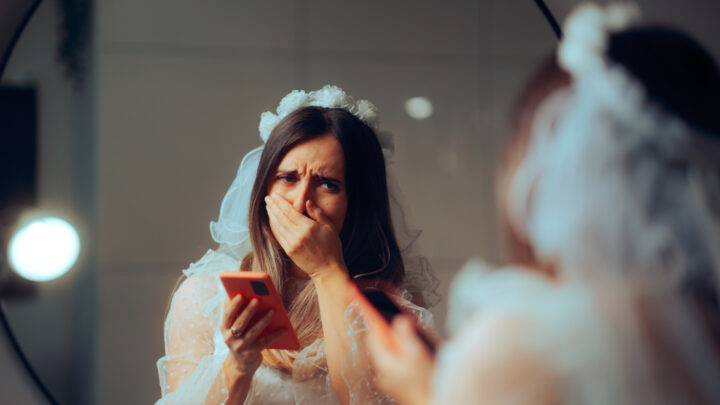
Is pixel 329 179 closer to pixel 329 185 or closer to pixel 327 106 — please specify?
pixel 329 185

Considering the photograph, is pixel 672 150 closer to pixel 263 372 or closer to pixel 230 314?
pixel 230 314

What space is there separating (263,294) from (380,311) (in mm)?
158

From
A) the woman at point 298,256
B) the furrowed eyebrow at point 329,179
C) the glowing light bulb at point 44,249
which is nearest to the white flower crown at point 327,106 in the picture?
the woman at point 298,256

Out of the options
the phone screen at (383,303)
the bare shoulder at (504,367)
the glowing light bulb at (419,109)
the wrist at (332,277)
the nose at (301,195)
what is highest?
the glowing light bulb at (419,109)

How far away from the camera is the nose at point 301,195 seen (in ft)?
2.89

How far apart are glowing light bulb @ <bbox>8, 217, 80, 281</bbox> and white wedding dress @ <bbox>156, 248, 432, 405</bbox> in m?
0.21

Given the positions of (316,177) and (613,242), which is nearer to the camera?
(613,242)

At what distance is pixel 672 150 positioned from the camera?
1.52 ft

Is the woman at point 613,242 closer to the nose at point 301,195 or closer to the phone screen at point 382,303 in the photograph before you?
the phone screen at point 382,303

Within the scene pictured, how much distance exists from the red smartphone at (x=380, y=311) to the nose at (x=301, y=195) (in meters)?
0.14

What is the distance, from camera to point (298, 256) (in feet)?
2.83

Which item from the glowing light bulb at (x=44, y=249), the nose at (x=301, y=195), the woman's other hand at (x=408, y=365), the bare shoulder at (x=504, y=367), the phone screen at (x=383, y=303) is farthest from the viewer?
the glowing light bulb at (x=44, y=249)

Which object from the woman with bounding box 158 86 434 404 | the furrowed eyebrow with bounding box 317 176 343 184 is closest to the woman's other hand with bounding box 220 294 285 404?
the woman with bounding box 158 86 434 404

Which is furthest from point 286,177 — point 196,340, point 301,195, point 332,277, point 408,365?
point 408,365
